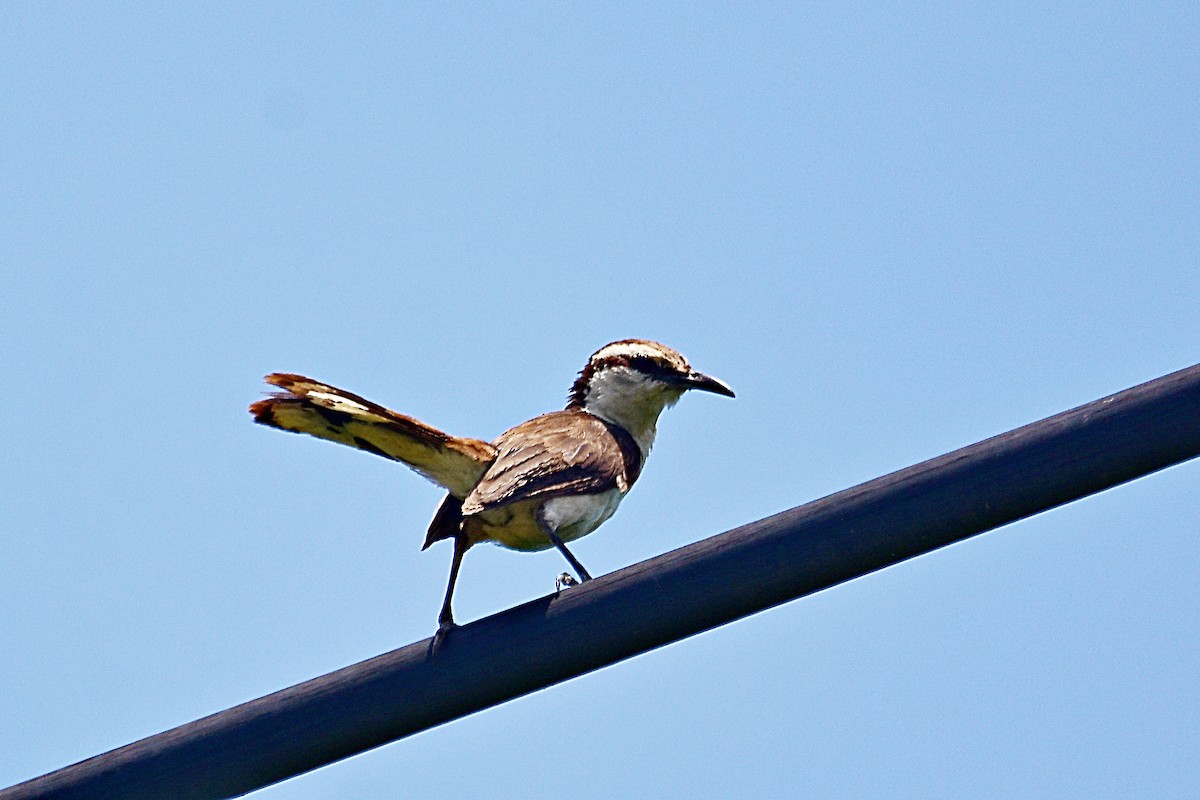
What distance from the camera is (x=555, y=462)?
21.7 feet

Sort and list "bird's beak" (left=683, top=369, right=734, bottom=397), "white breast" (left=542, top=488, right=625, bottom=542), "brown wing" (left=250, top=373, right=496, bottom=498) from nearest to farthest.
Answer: "brown wing" (left=250, top=373, right=496, bottom=498)
"white breast" (left=542, top=488, right=625, bottom=542)
"bird's beak" (left=683, top=369, right=734, bottom=397)

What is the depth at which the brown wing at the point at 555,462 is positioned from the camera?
20.6ft

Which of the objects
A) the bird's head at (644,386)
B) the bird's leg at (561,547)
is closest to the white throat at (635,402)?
the bird's head at (644,386)

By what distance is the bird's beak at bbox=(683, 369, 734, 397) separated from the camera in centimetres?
778

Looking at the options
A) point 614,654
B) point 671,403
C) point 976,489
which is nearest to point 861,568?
point 976,489

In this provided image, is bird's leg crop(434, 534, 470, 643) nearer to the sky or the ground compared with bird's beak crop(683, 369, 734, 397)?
nearer to the ground

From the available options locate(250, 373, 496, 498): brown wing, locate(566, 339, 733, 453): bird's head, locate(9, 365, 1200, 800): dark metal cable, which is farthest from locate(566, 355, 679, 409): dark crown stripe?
locate(9, 365, 1200, 800): dark metal cable

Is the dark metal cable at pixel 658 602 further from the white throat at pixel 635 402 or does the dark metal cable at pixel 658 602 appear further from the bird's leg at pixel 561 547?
the white throat at pixel 635 402

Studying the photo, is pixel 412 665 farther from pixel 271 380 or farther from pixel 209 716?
pixel 271 380

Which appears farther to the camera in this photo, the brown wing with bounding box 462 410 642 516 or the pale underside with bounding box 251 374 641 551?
the brown wing with bounding box 462 410 642 516

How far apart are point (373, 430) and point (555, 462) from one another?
83 cm

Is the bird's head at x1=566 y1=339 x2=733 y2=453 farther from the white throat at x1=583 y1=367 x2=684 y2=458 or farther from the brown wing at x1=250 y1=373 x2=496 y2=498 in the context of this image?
the brown wing at x1=250 y1=373 x2=496 y2=498

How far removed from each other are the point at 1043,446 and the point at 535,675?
1467 mm

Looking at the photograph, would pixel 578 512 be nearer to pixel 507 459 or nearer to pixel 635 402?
pixel 507 459
